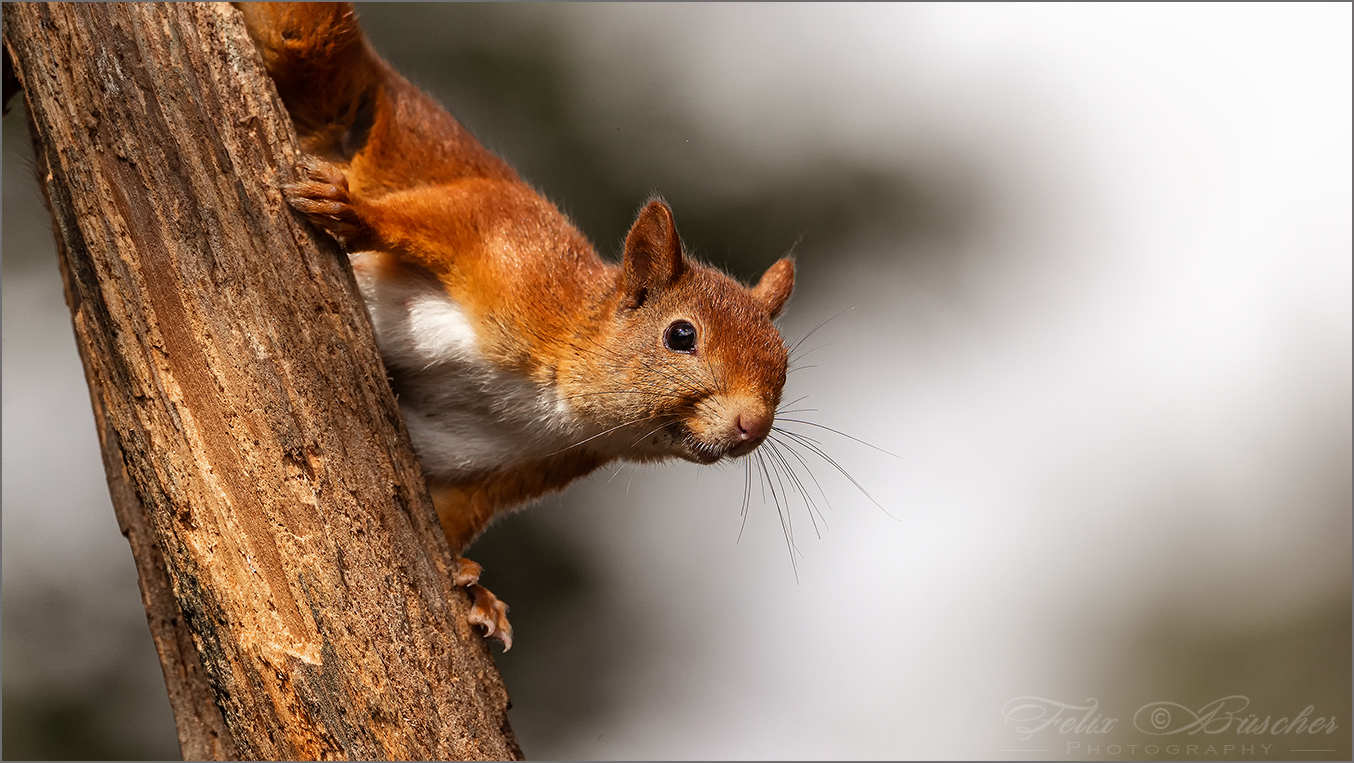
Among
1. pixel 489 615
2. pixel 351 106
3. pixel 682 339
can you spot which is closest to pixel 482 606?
pixel 489 615

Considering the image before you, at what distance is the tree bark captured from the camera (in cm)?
281

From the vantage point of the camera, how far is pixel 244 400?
2887mm

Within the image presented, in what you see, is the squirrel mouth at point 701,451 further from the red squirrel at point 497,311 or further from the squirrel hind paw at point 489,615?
the squirrel hind paw at point 489,615

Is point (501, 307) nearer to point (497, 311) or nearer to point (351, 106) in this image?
point (497, 311)

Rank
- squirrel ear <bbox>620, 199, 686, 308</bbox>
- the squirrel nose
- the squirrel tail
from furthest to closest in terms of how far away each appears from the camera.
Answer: the squirrel tail
squirrel ear <bbox>620, 199, 686, 308</bbox>
the squirrel nose

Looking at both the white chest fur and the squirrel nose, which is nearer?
the squirrel nose

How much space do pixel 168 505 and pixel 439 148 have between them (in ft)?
6.40

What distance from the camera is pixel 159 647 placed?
137 inches

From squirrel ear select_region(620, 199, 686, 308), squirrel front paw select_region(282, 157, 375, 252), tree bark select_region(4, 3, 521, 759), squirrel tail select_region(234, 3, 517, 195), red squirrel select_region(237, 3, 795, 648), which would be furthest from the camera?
squirrel tail select_region(234, 3, 517, 195)

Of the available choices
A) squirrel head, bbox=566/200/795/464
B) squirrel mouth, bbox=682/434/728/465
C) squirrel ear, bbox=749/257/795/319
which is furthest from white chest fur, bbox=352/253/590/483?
Answer: squirrel ear, bbox=749/257/795/319

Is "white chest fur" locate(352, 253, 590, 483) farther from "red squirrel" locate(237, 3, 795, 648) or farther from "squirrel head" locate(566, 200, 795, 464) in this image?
"squirrel head" locate(566, 200, 795, 464)

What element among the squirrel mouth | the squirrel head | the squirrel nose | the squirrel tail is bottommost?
the squirrel mouth

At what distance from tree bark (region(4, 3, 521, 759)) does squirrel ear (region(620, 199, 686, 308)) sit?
1.00m

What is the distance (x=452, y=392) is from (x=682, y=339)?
3.34ft
